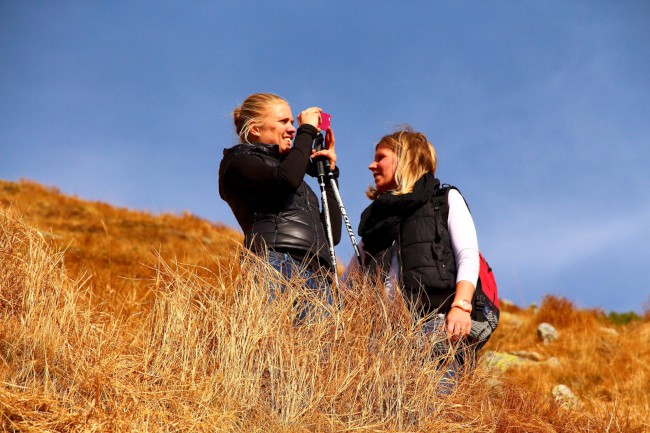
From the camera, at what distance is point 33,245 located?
402 centimetres

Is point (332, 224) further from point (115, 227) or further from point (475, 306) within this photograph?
point (115, 227)

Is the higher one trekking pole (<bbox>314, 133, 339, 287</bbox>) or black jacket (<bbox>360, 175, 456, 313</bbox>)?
trekking pole (<bbox>314, 133, 339, 287</bbox>)

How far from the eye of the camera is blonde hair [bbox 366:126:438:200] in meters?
3.88

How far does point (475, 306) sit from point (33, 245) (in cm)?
271

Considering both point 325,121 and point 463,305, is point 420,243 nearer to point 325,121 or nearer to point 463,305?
point 463,305

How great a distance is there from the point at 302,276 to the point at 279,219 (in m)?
0.36

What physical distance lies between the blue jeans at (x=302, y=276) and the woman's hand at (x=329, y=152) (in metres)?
0.88

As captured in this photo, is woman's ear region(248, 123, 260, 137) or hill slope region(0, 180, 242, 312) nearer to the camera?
woman's ear region(248, 123, 260, 137)

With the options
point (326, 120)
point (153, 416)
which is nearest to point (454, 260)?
point (326, 120)

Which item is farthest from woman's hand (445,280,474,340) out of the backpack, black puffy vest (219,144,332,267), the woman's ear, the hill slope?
the hill slope

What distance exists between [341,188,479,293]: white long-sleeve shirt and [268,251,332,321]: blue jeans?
0.38m

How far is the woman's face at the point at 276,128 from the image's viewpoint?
4.03 meters

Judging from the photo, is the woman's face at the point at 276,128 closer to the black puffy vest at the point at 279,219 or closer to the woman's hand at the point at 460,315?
the black puffy vest at the point at 279,219

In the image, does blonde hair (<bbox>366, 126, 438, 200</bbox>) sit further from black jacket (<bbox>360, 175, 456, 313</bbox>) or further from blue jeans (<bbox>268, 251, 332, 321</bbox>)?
blue jeans (<bbox>268, 251, 332, 321</bbox>)
